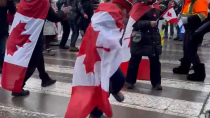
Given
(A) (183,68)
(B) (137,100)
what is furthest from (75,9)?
(B) (137,100)

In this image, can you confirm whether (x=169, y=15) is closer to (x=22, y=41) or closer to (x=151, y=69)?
(x=151, y=69)

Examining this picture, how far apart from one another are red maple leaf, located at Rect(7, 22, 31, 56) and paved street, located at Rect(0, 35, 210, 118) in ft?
2.78

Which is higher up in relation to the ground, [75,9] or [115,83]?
[115,83]

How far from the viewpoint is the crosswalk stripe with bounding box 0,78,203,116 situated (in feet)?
16.8

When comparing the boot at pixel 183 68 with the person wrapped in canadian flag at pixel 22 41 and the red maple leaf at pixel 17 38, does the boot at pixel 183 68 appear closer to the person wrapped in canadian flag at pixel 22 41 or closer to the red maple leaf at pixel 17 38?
the person wrapped in canadian flag at pixel 22 41

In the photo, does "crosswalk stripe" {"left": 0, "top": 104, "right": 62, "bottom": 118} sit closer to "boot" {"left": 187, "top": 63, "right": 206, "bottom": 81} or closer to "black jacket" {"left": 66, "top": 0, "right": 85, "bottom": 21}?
"boot" {"left": 187, "top": 63, "right": 206, "bottom": 81}

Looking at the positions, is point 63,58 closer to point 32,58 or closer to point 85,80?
point 32,58

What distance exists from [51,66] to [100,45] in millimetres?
4752

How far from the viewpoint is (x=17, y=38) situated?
5652mm

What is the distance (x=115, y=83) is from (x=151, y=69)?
209 cm

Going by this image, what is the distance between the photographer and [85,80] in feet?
13.1

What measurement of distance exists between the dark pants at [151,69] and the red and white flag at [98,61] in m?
2.14

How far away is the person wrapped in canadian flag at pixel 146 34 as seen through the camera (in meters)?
5.74

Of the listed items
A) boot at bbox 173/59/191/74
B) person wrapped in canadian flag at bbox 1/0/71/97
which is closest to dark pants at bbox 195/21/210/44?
boot at bbox 173/59/191/74
